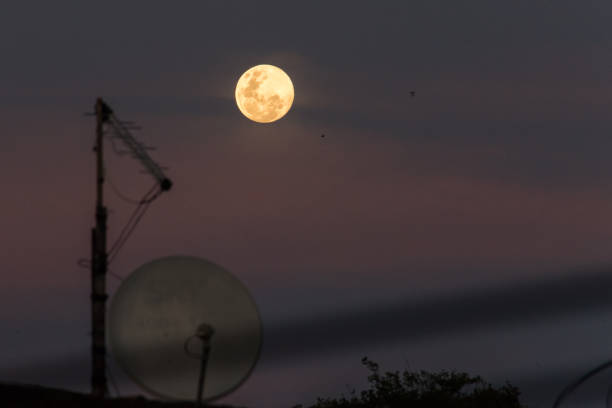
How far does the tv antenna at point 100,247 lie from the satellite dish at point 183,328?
4.99 meters

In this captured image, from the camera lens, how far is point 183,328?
28.1m

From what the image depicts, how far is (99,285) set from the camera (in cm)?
3303

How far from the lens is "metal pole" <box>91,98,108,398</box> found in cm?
3195

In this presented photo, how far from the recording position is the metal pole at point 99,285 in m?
32.0

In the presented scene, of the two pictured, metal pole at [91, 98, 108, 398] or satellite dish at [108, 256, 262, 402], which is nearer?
satellite dish at [108, 256, 262, 402]

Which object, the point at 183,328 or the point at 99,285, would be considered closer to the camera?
the point at 183,328

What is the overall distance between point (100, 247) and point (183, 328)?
6386 millimetres

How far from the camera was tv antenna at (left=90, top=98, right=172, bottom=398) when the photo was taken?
32.2 metres

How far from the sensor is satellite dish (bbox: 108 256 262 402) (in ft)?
90.1

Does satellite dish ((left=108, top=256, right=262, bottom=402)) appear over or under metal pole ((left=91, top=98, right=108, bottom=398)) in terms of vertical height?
under

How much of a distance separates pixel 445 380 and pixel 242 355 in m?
37.6

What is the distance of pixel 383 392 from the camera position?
62.1 meters

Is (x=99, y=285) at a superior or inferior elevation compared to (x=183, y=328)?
superior

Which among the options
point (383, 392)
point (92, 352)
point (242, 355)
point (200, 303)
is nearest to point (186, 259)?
point (200, 303)
